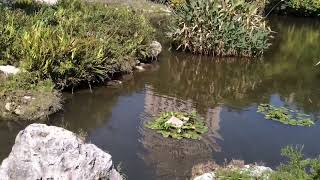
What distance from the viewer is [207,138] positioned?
1192 cm

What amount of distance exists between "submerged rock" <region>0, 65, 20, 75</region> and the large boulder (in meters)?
5.70

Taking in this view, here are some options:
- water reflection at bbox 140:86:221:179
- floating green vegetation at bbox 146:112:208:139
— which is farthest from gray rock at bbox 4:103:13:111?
floating green vegetation at bbox 146:112:208:139

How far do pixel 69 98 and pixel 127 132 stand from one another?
2.58 metres

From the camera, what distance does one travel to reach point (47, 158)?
24.5ft

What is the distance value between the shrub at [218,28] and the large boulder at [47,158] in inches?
481

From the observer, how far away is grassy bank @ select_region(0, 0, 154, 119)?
12523 millimetres

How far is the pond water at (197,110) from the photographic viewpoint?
36.0ft

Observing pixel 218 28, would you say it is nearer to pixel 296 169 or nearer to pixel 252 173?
pixel 252 173

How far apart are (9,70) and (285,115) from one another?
7.49 meters

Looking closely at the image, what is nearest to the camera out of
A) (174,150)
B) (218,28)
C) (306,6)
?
(174,150)

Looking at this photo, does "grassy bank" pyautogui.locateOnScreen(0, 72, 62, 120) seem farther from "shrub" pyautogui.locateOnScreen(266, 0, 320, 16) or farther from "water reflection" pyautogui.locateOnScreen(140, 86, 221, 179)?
"shrub" pyautogui.locateOnScreen(266, 0, 320, 16)

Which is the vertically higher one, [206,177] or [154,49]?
[154,49]

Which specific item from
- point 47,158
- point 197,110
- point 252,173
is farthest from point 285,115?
point 47,158

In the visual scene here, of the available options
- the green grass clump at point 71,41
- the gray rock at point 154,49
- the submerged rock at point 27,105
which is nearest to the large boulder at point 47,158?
the submerged rock at point 27,105
